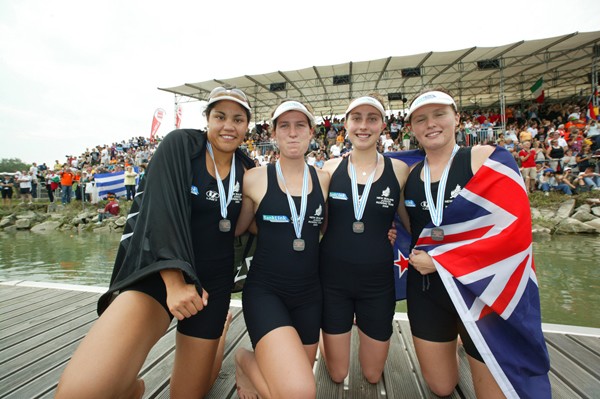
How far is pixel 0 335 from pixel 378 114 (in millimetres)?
4599

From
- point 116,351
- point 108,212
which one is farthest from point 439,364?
point 108,212

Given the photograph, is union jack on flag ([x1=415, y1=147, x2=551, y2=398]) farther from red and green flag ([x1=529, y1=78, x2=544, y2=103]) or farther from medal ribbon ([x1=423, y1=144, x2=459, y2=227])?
red and green flag ([x1=529, y1=78, x2=544, y2=103])

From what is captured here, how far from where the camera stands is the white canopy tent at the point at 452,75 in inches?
701

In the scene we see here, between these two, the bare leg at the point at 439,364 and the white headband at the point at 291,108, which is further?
the white headband at the point at 291,108

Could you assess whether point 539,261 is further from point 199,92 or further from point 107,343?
point 199,92

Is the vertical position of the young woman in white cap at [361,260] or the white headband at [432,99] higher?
the white headband at [432,99]

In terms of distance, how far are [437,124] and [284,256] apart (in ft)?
5.62

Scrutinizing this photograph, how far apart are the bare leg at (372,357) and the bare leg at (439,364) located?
1.01 feet

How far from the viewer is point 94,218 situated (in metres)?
15.7

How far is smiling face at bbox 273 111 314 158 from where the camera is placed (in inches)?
111

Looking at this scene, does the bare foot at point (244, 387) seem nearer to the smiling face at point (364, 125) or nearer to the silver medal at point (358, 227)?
the silver medal at point (358, 227)

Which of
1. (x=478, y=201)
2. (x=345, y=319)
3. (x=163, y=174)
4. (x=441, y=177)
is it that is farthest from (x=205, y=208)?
(x=478, y=201)

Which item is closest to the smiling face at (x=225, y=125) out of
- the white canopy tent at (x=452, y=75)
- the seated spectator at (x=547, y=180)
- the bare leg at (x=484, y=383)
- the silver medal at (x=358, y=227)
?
the silver medal at (x=358, y=227)

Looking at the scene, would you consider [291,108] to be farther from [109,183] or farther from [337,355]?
[109,183]
